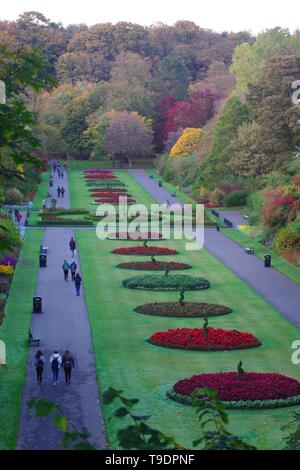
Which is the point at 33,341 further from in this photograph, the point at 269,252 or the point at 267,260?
the point at 269,252

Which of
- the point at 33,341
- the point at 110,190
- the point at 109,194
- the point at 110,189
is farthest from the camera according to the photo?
the point at 110,189

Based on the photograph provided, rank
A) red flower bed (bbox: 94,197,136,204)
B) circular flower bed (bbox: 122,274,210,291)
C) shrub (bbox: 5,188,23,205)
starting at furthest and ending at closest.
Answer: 1. red flower bed (bbox: 94,197,136,204)
2. shrub (bbox: 5,188,23,205)
3. circular flower bed (bbox: 122,274,210,291)

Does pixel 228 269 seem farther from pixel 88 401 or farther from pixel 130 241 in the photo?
pixel 88 401

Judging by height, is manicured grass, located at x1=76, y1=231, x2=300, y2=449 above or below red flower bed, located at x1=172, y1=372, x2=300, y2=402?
below

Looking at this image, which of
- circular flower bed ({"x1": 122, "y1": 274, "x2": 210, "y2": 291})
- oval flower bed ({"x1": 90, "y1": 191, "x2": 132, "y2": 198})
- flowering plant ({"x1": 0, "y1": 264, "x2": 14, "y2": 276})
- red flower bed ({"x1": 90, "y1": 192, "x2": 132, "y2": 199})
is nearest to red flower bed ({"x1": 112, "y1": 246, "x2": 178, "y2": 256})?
circular flower bed ({"x1": 122, "y1": 274, "x2": 210, "y2": 291})

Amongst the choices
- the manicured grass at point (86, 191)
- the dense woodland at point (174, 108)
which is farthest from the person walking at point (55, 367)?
the manicured grass at point (86, 191)

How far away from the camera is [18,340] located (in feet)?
89.2

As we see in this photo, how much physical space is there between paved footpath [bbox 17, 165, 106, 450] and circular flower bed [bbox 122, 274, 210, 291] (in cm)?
260

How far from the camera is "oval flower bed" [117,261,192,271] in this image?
41.9m

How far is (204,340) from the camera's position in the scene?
88.4 ft

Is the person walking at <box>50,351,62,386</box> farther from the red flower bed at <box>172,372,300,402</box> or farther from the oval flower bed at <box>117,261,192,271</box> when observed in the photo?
the oval flower bed at <box>117,261,192,271</box>

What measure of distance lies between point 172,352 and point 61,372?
13.0 ft

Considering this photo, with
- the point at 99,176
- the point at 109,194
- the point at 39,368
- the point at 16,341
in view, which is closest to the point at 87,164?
the point at 99,176

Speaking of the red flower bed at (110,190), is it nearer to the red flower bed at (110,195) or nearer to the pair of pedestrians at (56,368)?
the red flower bed at (110,195)
